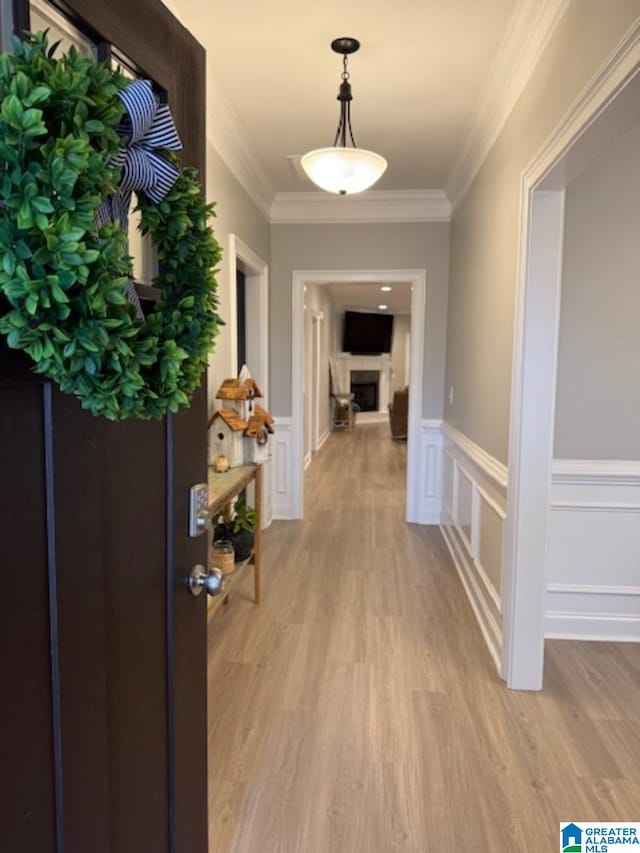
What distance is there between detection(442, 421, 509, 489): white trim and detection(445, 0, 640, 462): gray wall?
0.16 ft

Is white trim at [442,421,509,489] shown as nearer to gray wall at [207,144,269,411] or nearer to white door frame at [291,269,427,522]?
white door frame at [291,269,427,522]

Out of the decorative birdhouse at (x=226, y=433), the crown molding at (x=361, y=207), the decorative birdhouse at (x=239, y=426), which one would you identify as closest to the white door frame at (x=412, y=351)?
the crown molding at (x=361, y=207)

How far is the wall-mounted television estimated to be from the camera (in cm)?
1246

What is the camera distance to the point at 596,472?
273 centimetres

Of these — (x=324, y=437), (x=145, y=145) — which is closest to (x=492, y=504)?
(x=145, y=145)

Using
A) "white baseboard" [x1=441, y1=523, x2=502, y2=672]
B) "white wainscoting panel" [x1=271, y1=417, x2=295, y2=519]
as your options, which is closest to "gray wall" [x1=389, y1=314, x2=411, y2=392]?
"white wainscoting panel" [x1=271, y1=417, x2=295, y2=519]

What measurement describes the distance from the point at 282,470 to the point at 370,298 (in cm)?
655

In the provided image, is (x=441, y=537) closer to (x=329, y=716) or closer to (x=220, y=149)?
(x=329, y=716)

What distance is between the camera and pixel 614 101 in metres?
1.46

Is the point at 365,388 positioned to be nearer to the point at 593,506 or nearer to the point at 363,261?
the point at 363,261

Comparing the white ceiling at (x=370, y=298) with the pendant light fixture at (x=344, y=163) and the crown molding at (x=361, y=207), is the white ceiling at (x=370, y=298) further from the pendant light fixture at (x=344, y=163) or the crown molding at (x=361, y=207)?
the pendant light fixture at (x=344, y=163)

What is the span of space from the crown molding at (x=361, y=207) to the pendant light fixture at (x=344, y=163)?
1.85 m

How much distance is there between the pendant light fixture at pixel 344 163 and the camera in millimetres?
2398

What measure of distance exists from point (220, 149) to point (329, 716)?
115 inches
